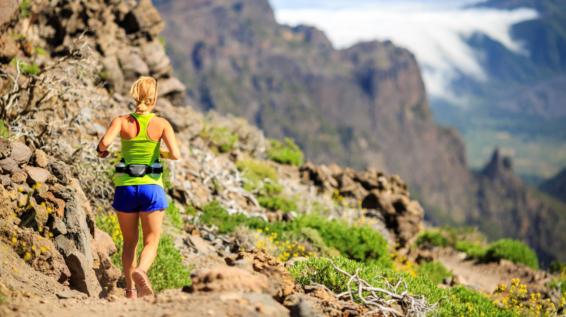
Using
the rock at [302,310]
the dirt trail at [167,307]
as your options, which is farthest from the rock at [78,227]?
the rock at [302,310]

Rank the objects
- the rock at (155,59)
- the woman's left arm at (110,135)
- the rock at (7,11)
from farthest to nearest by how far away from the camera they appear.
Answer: the rock at (155,59), the rock at (7,11), the woman's left arm at (110,135)

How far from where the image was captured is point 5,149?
320 inches

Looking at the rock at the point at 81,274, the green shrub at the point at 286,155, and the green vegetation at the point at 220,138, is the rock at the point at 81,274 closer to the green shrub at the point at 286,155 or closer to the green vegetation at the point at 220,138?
the green vegetation at the point at 220,138

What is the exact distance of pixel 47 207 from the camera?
7.87 meters

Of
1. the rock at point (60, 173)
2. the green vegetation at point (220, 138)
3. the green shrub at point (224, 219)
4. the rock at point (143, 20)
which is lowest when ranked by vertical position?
the green shrub at point (224, 219)

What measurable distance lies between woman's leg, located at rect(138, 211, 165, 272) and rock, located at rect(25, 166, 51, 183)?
8.25ft

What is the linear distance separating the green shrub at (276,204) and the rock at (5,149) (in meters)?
7.76

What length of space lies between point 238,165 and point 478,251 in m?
7.48

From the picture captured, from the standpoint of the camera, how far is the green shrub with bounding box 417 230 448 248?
18.6 meters

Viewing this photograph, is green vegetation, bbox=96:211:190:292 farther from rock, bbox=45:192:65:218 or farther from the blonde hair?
the blonde hair

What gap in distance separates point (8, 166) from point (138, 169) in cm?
272

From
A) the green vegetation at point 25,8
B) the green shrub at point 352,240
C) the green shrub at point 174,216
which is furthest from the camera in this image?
the green vegetation at point 25,8

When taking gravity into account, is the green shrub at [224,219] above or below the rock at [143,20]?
below

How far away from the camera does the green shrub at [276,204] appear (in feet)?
49.6
